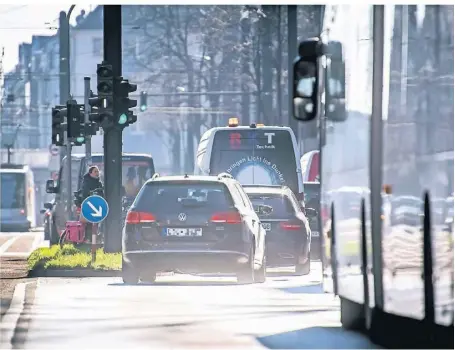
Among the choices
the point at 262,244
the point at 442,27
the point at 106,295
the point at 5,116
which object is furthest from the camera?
the point at 5,116

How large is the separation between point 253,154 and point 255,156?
0.06 metres

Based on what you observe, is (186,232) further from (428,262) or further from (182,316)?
(428,262)

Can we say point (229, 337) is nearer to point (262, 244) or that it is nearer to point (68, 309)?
point (68, 309)

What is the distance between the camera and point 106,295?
21.4 metres

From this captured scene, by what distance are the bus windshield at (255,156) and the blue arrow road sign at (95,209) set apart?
8.23m

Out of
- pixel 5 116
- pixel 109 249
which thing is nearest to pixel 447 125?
pixel 109 249

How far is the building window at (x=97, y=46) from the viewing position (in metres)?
124

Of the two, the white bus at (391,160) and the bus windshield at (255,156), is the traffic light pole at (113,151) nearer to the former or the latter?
the bus windshield at (255,156)

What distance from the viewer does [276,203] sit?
27.1m

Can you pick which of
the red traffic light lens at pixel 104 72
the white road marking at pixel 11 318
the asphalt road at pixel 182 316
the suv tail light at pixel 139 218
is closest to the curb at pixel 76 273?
the asphalt road at pixel 182 316

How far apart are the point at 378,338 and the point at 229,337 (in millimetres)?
1244

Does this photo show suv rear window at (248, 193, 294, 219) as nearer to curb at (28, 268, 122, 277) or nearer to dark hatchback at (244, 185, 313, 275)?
dark hatchback at (244, 185, 313, 275)

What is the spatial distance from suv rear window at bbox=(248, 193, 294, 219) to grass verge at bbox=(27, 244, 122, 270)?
7.32ft

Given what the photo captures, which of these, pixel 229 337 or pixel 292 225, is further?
pixel 292 225
